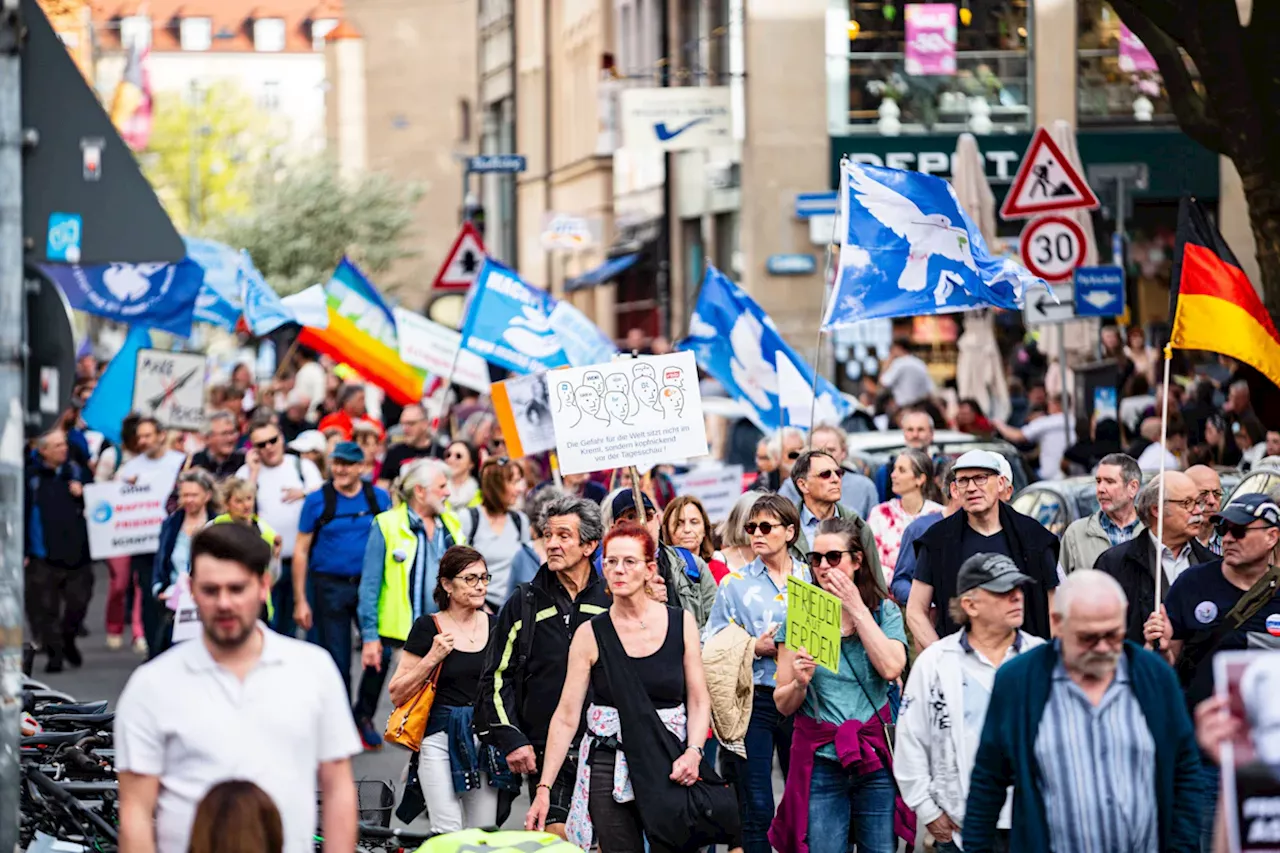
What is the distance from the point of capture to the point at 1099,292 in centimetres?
1856

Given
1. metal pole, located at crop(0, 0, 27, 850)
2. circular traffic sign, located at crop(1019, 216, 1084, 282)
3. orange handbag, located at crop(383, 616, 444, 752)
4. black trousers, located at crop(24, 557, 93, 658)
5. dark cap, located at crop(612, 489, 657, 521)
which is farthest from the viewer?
circular traffic sign, located at crop(1019, 216, 1084, 282)

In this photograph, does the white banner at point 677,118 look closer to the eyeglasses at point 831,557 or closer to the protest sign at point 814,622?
the eyeglasses at point 831,557

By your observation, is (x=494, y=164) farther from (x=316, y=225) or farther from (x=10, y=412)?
(x=316, y=225)

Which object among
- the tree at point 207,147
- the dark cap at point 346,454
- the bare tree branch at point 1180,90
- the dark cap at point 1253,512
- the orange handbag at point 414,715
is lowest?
the orange handbag at point 414,715

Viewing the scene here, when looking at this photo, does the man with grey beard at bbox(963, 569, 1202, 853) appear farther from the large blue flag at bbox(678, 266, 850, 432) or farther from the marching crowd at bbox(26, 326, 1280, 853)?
the large blue flag at bbox(678, 266, 850, 432)

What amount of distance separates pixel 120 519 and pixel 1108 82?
18.3 metres

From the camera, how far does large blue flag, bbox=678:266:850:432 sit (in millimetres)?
15594

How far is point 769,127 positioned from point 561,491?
19.8 meters

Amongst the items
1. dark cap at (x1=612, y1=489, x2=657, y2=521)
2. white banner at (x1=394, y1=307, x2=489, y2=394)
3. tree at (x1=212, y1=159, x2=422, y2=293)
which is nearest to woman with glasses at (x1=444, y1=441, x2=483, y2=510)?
dark cap at (x1=612, y1=489, x2=657, y2=521)

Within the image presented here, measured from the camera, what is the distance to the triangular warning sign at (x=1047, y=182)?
54.9 ft

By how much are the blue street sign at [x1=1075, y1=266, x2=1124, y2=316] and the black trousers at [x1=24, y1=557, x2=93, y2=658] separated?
27.0 feet

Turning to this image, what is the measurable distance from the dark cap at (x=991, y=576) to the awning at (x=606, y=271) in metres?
32.9

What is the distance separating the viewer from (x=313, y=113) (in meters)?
128

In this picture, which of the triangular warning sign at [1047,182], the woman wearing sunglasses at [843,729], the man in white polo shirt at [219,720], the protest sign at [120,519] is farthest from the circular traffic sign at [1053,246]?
the man in white polo shirt at [219,720]
